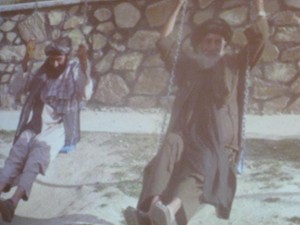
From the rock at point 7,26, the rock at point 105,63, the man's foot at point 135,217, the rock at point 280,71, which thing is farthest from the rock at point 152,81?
the rock at point 7,26

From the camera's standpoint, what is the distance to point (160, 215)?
166cm

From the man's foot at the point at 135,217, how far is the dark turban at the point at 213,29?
0.60 m

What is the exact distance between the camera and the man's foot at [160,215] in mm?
1659

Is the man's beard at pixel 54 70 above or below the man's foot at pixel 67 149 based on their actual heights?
above

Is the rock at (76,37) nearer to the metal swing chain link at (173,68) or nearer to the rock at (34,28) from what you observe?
the rock at (34,28)

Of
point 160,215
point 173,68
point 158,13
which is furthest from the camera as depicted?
point 158,13

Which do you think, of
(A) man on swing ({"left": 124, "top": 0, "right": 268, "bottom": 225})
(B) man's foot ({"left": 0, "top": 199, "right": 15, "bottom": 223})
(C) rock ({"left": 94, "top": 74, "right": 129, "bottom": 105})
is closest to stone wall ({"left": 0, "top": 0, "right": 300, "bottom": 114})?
(C) rock ({"left": 94, "top": 74, "right": 129, "bottom": 105})

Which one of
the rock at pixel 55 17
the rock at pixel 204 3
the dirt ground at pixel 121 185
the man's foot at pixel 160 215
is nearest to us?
the man's foot at pixel 160 215

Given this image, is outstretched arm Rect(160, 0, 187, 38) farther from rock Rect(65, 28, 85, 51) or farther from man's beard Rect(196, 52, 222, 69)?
rock Rect(65, 28, 85, 51)

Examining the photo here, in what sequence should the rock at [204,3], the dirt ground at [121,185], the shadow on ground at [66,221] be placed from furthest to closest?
the rock at [204,3] < the shadow on ground at [66,221] < the dirt ground at [121,185]

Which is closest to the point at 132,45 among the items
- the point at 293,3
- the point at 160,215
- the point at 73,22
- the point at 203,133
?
the point at 73,22

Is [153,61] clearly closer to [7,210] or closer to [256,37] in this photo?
[256,37]

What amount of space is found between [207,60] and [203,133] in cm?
24

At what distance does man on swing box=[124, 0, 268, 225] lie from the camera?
1.73 metres
